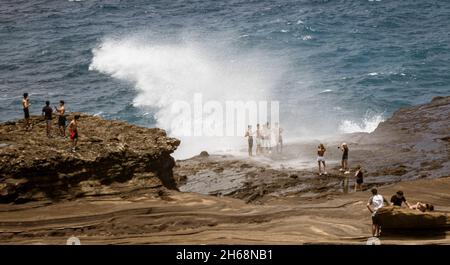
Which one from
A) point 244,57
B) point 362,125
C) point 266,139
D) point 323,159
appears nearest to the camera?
point 323,159

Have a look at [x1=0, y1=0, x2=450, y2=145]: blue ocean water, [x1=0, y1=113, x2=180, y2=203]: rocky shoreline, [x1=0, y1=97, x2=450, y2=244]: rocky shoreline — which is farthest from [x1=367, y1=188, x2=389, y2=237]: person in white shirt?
[x1=0, y1=0, x2=450, y2=145]: blue ocean water

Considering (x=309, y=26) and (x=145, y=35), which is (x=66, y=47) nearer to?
(x=145, y=35)

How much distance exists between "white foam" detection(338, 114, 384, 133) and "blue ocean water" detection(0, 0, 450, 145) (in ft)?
0.46

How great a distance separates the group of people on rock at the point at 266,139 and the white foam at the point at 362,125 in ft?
28.6

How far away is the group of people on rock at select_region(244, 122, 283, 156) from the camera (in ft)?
97.5

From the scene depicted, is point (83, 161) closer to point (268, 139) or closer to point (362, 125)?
point (268, 139)

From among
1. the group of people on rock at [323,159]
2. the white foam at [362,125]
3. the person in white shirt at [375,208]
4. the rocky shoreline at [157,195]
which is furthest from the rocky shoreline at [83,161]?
the white foam at [362,125]

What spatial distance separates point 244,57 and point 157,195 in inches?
1597

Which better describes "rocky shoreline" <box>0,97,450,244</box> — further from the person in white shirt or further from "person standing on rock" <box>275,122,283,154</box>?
"person standing on rock" <box>275,122,283,154</box>

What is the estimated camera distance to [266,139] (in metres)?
30.5

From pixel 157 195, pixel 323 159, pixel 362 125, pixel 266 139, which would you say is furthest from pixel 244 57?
pixel 157 195

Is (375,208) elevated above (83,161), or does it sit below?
below

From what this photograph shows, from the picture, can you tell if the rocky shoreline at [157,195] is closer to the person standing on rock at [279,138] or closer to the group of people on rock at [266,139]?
the group of people on rock at [266,139]
